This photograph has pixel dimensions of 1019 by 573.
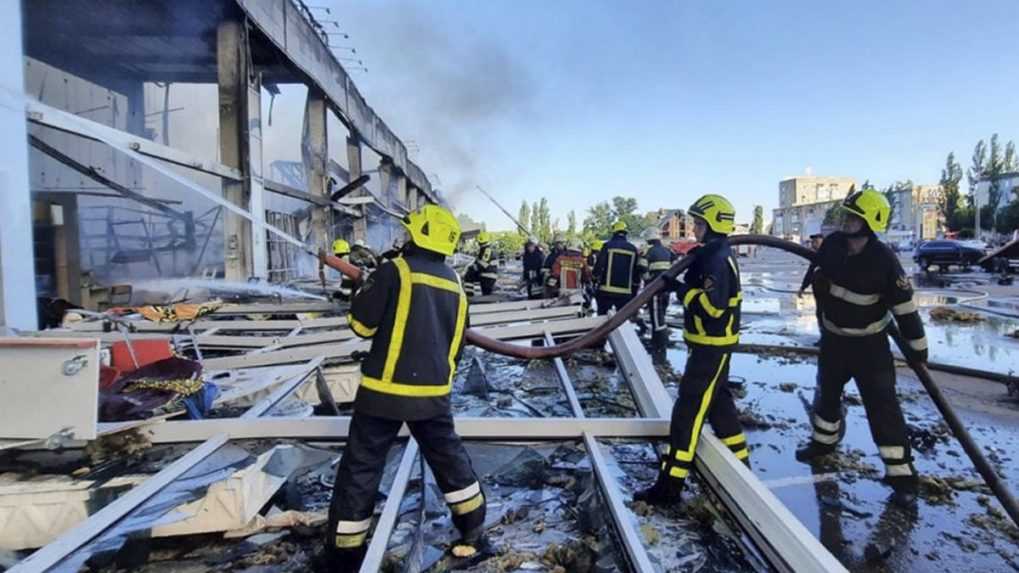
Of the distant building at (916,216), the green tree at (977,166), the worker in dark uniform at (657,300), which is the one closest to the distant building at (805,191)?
the distant building at (916,216)

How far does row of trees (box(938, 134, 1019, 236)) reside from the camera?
3741 centimetres

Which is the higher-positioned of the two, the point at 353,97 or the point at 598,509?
the point at 353,97

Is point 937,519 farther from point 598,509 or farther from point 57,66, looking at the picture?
point 57,66

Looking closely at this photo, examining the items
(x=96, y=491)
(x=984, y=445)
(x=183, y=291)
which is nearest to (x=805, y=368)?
(x=984, y=445)

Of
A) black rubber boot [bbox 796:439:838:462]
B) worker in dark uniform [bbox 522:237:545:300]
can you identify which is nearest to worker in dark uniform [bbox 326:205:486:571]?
black rubber boot [bbox 796:439:838:462]

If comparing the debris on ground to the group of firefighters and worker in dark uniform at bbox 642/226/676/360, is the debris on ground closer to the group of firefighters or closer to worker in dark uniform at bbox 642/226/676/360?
worker in dark uniform at bbox 642/226/676/360

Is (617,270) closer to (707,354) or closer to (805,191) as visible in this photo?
(707,354)

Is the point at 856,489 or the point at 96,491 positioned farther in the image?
the point at 856,489

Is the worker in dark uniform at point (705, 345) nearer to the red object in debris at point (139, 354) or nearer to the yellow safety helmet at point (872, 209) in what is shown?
the yellow safety helmet at point (872, 209)

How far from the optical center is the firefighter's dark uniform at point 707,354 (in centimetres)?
272

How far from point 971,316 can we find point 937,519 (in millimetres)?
8880

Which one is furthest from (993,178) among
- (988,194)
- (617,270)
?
(617,270)

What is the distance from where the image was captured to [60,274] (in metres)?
8.85

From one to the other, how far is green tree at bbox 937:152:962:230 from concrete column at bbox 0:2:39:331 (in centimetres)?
5286
